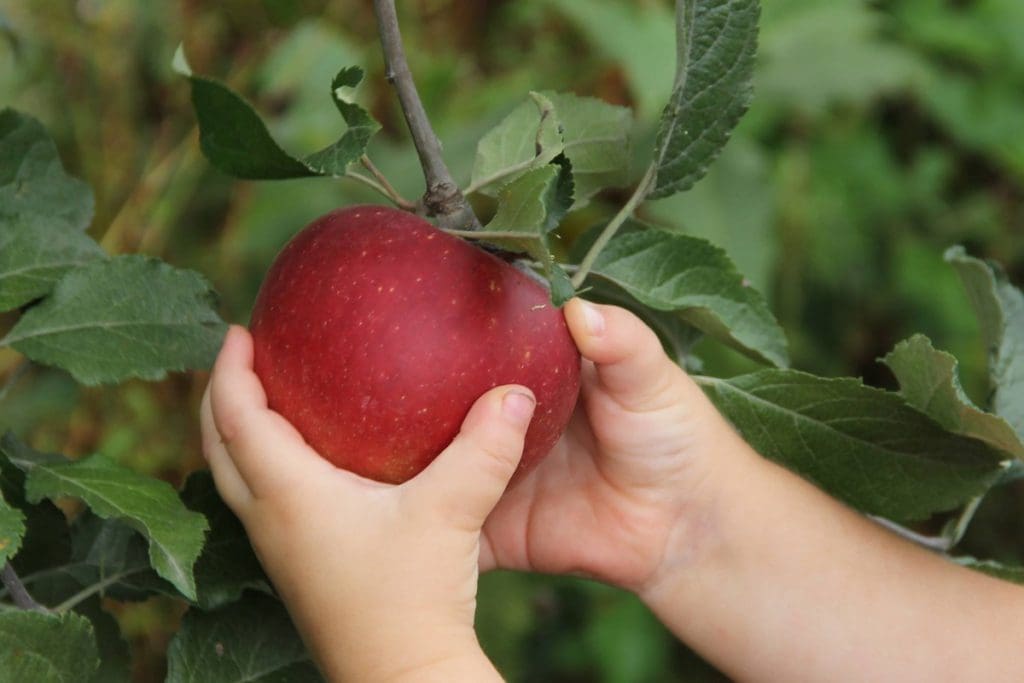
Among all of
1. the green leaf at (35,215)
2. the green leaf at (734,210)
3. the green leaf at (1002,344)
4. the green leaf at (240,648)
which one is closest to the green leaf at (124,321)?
the green leaf at (35,215)

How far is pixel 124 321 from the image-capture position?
0.51 m

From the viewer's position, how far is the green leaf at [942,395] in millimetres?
487

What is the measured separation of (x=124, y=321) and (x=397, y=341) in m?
0.15

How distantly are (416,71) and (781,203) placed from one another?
1.73 ft

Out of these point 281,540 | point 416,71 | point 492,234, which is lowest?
point 416,71

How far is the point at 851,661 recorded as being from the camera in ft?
2.04

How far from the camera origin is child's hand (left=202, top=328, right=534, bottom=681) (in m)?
0.45

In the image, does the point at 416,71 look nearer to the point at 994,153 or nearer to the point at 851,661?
the point at 994,153

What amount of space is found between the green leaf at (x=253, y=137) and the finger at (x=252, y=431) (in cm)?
8

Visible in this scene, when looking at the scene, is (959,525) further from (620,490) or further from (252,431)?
(252,431)

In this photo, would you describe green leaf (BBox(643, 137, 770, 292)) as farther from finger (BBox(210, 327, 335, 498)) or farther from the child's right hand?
finger (BBox(210, 327, 335, 498))

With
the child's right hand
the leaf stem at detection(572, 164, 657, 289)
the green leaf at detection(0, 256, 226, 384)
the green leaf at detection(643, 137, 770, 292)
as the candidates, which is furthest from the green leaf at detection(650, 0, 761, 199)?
the green leaf at detection(643, 137, 770, 292)

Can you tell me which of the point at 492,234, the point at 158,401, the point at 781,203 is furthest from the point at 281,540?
the point at 781,203

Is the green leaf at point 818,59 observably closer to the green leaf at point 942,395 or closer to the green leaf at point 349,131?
the green leaf at point 942,395
